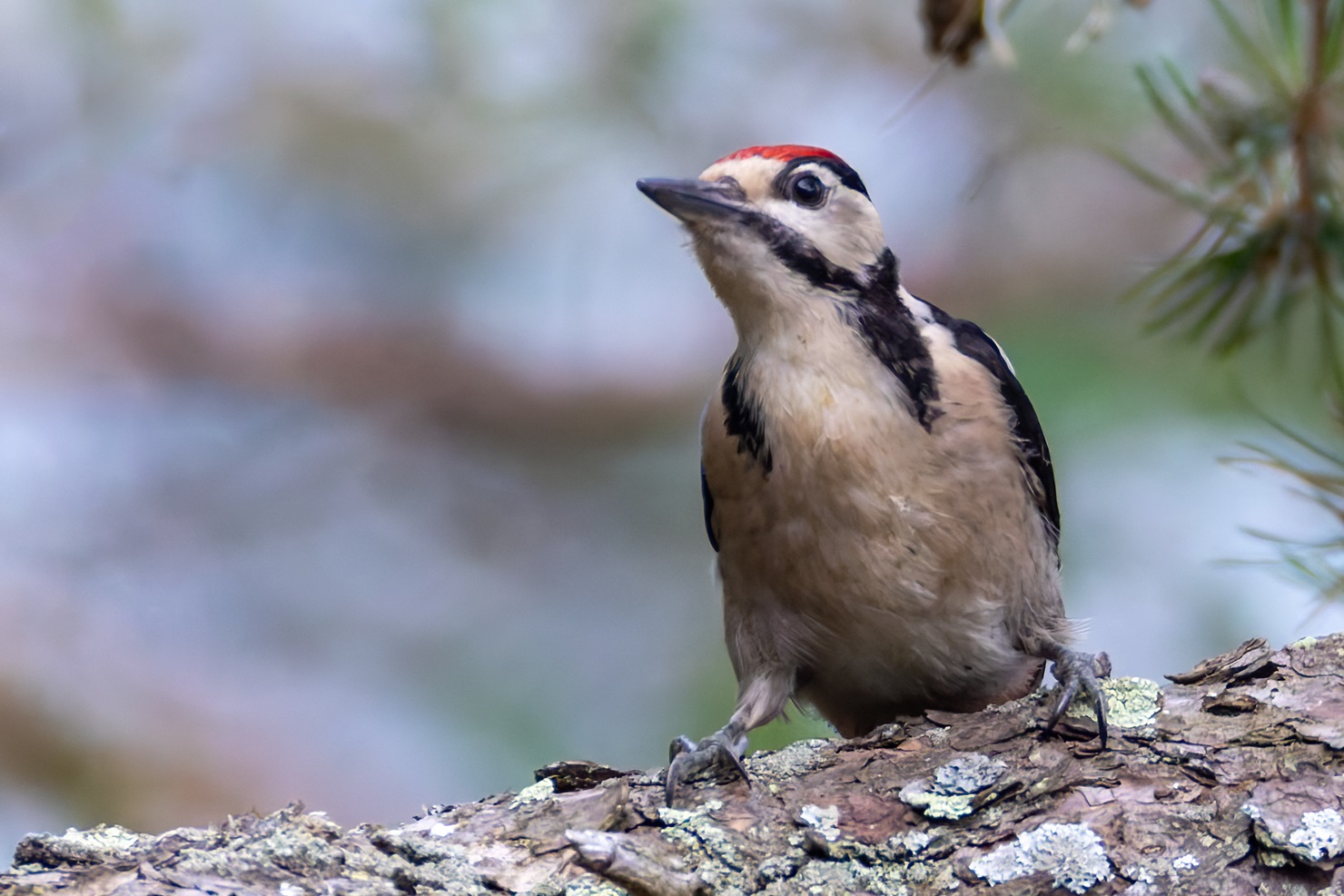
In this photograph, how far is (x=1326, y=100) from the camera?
1.85m

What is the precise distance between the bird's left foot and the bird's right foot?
422 mm

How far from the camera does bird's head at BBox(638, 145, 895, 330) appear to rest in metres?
1.87

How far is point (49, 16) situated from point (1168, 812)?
3420 millimetres

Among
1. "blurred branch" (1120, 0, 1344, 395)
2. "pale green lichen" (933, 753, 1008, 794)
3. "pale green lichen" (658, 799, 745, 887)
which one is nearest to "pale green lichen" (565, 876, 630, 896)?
"pale green lichen" (658, 799, 745, 887)

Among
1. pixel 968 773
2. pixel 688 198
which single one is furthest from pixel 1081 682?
pixel 688 198

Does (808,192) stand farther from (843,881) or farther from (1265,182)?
(843,881)

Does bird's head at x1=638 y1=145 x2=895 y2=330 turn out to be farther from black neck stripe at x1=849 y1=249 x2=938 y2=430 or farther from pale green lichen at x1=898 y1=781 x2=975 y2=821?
pale green lichen at x1=898 y1=781 x2=975 y2=821

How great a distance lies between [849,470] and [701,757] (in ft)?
1.60

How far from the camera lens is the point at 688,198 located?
183cm

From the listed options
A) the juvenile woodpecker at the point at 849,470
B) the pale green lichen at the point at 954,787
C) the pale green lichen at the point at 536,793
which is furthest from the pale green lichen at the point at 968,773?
the pale green lichen at the point at 536,793

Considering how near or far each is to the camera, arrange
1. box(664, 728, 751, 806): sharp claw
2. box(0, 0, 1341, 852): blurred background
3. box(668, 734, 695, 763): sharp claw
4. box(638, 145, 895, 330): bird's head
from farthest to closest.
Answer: box(0, 0, 1341, 852): blurred background < box(638, 145, 895, 330): bird's head < box(668, 734, 695, 763): sharp claw < box(664, 728, 751, 806): sharp claw

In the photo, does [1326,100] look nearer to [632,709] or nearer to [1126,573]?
[1126,573]

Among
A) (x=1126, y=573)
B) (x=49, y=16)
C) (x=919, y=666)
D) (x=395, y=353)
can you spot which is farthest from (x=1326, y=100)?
(x=49, y=16)

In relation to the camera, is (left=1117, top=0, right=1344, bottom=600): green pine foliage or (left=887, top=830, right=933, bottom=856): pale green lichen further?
(left=1117, top=0, right=1344, bottom=600): green pine foliage
